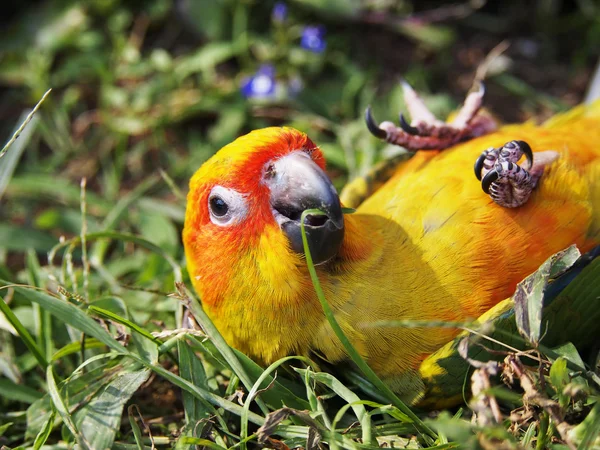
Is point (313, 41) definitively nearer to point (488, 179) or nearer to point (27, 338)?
point (488, 179)

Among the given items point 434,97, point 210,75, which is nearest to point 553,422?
point 434,97

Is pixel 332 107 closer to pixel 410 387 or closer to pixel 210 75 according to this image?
pixel 210 75

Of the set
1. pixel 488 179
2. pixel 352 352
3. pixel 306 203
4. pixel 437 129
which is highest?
pixel 437 129

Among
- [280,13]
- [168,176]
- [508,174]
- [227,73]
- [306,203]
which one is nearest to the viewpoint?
[306,203]

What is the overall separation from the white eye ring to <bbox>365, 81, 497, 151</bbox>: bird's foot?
1.01 meters

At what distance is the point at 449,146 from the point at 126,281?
1.80 metres

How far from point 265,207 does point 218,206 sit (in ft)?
0.61

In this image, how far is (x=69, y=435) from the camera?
253 cm

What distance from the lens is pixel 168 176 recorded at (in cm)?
394

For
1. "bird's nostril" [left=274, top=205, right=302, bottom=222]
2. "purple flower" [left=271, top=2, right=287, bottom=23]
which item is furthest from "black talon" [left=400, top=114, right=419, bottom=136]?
"purple flower" [left=271, top=2, right=287, bottom=23]

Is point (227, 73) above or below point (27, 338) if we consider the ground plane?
above

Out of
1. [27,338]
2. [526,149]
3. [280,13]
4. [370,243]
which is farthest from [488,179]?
[280,13]

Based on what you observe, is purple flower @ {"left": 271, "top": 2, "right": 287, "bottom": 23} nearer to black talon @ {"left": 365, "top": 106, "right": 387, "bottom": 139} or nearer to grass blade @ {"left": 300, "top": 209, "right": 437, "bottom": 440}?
black talon @ {"left": 365, "top": 106, "right": 387, "bottom": 139}

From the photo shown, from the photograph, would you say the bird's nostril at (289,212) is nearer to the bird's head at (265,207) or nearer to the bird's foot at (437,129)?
the bird's head at (265,207)
